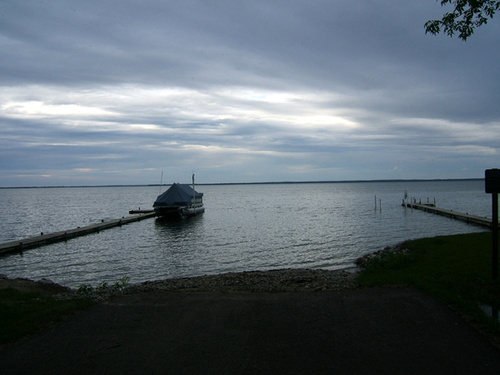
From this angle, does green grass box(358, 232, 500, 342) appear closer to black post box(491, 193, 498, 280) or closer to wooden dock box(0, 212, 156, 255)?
black post box(491, 193, 498, 280)

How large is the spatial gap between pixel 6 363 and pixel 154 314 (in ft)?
9.25

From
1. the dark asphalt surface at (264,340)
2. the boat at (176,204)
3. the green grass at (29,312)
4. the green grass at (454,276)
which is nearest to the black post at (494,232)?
the green grass at (454,276)

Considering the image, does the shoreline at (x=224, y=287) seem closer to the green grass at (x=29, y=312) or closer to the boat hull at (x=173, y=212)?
the green grass at (x=29, y=312)

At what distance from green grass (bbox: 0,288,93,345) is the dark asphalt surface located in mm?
327

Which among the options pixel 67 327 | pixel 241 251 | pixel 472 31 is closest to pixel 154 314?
pixel 67 327

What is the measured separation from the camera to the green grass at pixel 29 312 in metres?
7.03

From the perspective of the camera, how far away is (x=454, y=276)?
35.6 ft

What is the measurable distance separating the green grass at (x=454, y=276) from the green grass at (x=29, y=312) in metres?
7.22

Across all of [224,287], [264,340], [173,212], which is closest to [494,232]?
[264,340]

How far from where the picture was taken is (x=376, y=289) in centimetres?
978

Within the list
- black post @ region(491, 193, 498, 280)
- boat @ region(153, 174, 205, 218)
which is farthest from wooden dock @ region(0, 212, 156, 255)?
black post @ region(491, 193, 498, 280)

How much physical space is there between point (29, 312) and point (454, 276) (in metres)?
10.4

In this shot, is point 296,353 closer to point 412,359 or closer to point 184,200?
point 412,359

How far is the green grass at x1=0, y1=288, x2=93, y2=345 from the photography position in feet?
23.1
